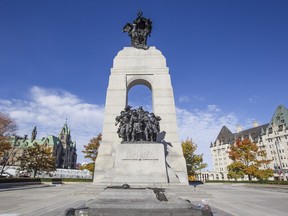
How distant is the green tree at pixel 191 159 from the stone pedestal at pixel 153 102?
21888mm

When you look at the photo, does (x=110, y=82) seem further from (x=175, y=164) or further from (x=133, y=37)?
(x=175, y=164)

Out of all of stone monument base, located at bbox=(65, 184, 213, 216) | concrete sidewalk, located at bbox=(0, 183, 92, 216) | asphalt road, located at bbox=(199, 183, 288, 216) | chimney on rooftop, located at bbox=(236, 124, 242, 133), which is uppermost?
chimney on rooftop, located at bbox=(236, 124, 242, 133)

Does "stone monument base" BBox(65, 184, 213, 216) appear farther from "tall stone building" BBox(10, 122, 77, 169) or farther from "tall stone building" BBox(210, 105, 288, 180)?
"tall stone building" BBox(10, 122, 77, 169)

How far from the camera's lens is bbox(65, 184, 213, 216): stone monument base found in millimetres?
4746

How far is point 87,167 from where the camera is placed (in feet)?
111

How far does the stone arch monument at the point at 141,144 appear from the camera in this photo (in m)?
12.6

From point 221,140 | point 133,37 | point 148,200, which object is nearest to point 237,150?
point 133,37

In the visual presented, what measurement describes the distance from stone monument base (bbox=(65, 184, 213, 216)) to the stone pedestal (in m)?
8.09

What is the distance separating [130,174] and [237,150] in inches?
1277

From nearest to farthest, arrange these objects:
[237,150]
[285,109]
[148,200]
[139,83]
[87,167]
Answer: [148,200] < [139,83] < [87,167] < [237,150] < [285,109]

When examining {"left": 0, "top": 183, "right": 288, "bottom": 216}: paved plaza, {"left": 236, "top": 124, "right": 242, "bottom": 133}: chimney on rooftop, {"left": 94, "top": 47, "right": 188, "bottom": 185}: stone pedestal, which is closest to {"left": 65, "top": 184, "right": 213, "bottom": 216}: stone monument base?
{"left": 0, "top": 183, "right": 288, "bottom": 216}: paved plaza

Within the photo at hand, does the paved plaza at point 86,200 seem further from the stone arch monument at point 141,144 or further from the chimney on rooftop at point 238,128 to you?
the chimney on rooftop at point 238,128

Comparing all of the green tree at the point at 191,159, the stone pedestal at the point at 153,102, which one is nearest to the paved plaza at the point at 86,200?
the stone pedestal at the point at 153,102

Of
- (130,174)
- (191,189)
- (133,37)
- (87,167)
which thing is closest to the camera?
(191,189)
